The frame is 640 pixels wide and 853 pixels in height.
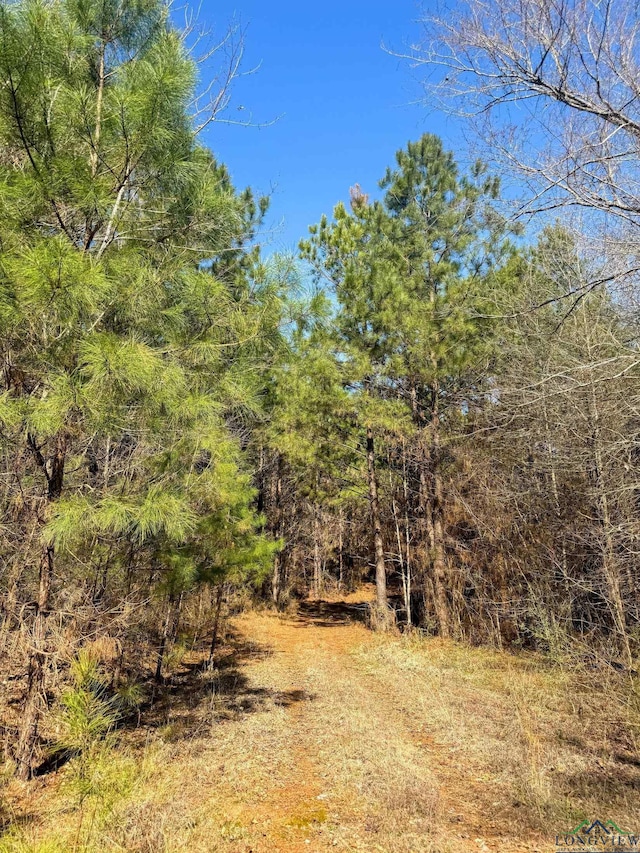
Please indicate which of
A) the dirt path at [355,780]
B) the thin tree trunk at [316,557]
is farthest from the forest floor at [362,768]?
the thin tree trunk at [316,557]

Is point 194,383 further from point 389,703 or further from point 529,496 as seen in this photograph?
point 529,496

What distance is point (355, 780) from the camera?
4.10 meters

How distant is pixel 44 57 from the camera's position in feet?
12.3

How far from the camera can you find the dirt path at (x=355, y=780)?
3203 mm

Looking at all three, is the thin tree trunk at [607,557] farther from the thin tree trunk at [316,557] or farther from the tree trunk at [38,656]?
the thin tree trunk at [316,557]

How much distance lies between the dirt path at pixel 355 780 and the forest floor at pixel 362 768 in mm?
17

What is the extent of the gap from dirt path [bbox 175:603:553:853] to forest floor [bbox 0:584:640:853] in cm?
2

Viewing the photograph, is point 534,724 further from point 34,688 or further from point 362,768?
point 34,688

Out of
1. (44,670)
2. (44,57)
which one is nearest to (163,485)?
(44,670)

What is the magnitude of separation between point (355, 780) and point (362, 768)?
0.21 meters

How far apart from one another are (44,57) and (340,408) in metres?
7.55

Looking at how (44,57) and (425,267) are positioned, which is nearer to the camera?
(44,57)

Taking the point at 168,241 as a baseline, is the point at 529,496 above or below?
below

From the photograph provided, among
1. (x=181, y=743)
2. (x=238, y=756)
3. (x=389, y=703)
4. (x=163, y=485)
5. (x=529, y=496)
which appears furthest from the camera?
(x=529, y=496)
